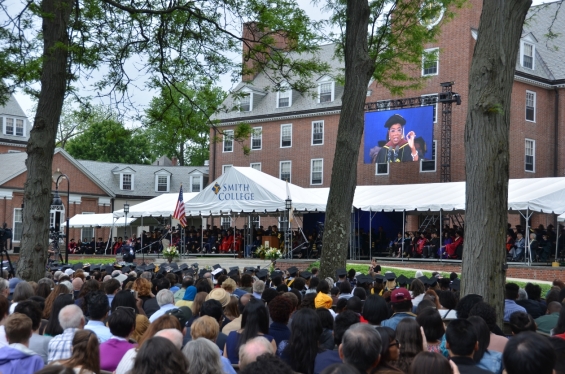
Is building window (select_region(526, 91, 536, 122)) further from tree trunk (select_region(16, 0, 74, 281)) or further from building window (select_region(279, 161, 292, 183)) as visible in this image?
tree trunk (select_region(16, 0, 74, 281))

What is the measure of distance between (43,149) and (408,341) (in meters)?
10.9

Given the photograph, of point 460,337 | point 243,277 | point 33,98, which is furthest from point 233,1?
point 460,337

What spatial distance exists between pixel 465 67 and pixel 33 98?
2989 cm

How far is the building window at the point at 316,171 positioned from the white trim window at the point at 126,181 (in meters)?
22.3

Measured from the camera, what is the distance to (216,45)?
18141 millimetres

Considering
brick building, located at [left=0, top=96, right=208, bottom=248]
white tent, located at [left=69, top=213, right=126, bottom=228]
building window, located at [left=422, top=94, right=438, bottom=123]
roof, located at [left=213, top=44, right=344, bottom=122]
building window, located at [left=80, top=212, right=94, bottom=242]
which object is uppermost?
roof, located at [left=213, top=44, right=344, bottom=122]

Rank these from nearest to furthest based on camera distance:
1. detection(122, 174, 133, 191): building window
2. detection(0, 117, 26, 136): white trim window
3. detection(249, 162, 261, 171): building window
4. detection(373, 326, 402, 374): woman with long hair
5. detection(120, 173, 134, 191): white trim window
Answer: detection(373, 326, 402, 374): woman with long hair
detection(249, 162, 261, 171): building window
detection(120, 173, 134, 191): white trim window
detection(122, 174, 133, 191): building window
detection(0, 117, 26, 136): white trim window

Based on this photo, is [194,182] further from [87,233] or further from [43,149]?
[43,149]

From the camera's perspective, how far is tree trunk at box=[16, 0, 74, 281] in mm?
15141

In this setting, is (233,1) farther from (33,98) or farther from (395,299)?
(395,299)

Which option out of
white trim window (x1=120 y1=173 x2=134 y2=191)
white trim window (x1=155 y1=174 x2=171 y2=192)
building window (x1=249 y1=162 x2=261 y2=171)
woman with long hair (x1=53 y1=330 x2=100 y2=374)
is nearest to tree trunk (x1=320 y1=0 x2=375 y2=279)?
woman with long hair (x1=53 y1=330 x2=100 y2=374)

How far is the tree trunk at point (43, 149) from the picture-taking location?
49.7ft

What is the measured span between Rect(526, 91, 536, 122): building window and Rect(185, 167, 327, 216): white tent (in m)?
15.6

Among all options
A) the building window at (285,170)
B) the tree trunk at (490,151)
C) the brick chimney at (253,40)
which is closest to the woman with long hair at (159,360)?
the tree trunk at (490,151)
